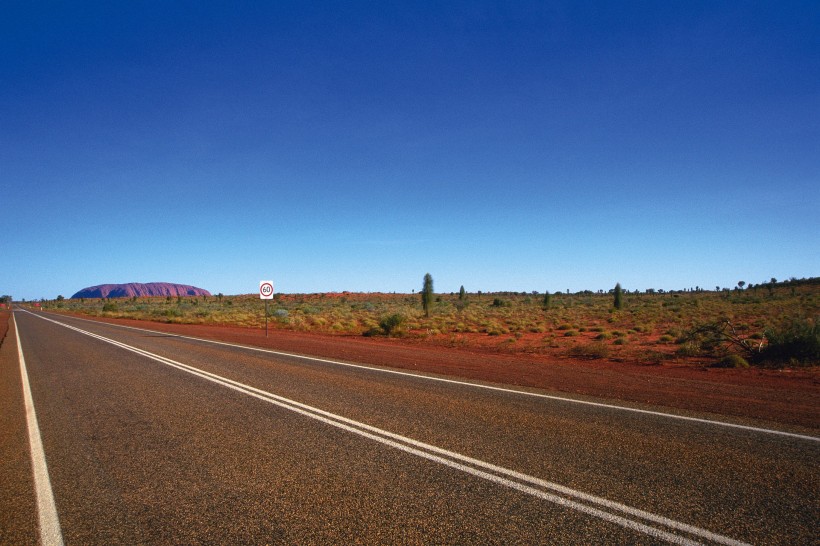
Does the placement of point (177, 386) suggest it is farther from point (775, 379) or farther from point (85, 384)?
point (775, 379)

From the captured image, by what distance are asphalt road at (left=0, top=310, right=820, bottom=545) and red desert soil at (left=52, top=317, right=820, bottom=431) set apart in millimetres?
1415

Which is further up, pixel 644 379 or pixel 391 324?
pixel 391 324

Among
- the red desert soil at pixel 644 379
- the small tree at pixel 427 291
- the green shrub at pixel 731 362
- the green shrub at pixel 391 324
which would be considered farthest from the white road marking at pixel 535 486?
the small tree at pixel 427 291

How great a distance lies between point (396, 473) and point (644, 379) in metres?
8.08

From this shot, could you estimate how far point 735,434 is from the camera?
5.59 metres

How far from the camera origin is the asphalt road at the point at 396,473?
338 centimetres

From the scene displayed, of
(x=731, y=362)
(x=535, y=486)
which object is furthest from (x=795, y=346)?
(x=535, y=486)

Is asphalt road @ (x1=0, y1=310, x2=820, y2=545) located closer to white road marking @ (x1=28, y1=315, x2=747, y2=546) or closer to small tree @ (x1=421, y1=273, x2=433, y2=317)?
white road marking @ (x1=28, y1=315, x2=747, y2=546)

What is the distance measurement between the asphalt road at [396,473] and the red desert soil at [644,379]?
1.41m

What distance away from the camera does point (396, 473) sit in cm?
441

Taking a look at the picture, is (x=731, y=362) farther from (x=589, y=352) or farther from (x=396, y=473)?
(x=396, y=473)

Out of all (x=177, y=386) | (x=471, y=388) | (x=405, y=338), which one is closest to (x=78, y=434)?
(x=177, y=386)

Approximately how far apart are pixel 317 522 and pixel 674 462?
3767mm

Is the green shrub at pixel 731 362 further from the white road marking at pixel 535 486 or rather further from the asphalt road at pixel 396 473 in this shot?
the white road marking at pixel 535 486
